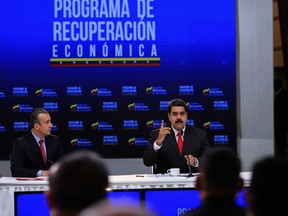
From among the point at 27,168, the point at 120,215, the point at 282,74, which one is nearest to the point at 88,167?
the point at 120,215

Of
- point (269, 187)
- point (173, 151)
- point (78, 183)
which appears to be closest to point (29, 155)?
point (173, 151)

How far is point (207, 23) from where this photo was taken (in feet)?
28.5

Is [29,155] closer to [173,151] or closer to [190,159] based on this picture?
[173,151]

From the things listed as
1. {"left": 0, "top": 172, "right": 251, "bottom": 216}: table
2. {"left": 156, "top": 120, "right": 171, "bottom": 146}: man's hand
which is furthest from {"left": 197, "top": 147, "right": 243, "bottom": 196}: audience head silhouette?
{"left": 156, "top": 120, "right": 171, "bottom": 146}: man's hand

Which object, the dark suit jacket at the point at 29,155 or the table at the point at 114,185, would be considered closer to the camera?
the table at the point at 114,185

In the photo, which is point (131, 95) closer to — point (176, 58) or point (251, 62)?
point (176, 58)

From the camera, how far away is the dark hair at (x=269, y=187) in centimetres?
205

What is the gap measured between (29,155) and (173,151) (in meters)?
1.31

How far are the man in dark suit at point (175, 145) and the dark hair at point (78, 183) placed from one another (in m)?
4.77

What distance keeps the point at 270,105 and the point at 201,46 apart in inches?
43.4

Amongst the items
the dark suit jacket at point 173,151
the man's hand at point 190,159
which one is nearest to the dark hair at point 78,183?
the man's hand at point 190,159

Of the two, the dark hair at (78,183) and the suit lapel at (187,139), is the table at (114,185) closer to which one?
the suit lapel at (187,139)

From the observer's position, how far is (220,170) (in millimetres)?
2713

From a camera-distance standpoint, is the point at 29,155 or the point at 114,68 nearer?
the point at 29,155
